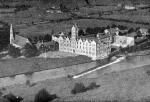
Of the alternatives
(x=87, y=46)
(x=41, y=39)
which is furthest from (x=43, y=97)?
(x=41, y=39)

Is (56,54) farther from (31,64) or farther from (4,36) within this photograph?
(4,36)

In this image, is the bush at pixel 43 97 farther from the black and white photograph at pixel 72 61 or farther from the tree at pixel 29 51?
the tree at pixel 29 51

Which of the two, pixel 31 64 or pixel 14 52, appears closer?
pixel 31 64

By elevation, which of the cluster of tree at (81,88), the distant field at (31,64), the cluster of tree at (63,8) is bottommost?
the distant field at (31,64)

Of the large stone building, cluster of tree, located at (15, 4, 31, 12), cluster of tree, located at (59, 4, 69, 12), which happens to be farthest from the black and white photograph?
cluster of tree, located at (59, 4, 69, 12)

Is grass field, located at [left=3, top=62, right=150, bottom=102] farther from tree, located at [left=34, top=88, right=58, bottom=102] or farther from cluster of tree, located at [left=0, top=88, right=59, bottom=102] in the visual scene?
tree, located at [left=34, top=88, right=58, bottom=102]

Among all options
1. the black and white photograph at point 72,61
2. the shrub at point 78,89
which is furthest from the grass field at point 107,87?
the shrub at point 78,89

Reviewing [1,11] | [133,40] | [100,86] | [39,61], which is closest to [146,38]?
[133,40]

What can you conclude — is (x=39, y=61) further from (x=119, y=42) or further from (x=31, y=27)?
(x=31, y=27)
